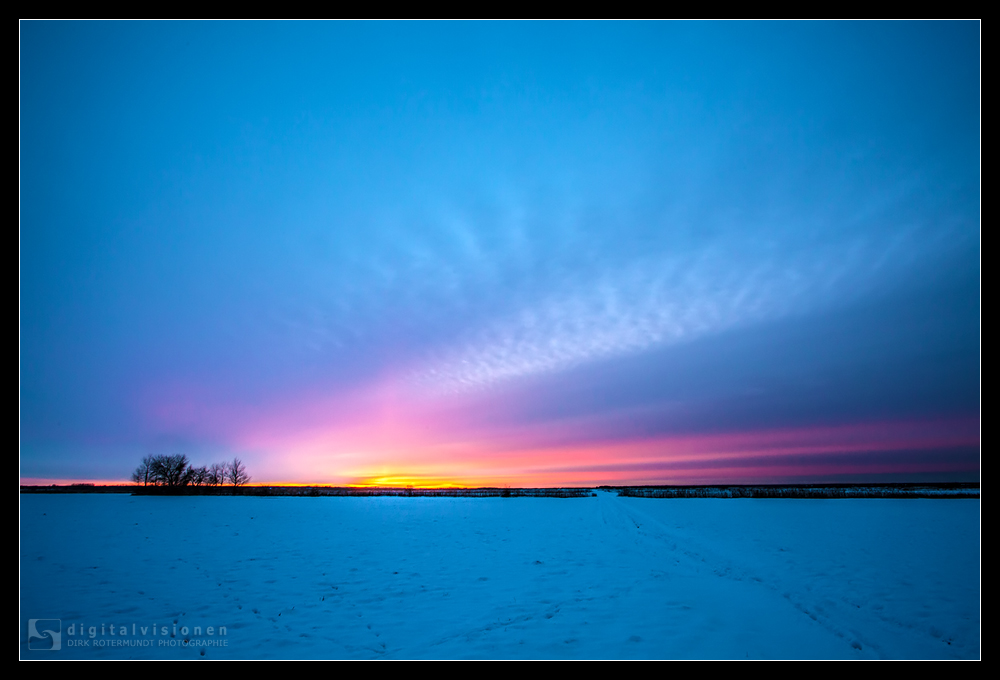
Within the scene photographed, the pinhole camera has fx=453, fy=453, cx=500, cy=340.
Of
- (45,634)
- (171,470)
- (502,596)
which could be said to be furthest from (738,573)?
(171,470)

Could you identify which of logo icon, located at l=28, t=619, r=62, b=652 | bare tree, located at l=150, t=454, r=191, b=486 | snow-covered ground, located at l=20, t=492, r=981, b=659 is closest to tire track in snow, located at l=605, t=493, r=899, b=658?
snow-covered ground, located at l=20, t=492, r=981, b=659

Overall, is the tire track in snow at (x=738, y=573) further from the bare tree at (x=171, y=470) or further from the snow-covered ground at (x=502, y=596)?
the bare tree at (x=171, y=470)

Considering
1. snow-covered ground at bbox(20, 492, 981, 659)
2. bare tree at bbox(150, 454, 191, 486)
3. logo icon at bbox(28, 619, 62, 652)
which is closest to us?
snow-covered ground at bbox(20, 492, 981, 659)

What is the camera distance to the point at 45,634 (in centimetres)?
825

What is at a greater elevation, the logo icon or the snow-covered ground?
the logo icon

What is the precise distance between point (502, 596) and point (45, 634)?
866 cm

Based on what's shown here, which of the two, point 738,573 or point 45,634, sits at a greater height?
point 45,634

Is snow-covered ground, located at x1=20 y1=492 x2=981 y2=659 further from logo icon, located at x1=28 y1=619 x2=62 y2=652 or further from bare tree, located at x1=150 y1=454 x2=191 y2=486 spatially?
bare tree, located at x1=150 y1=454 x2=191 y2=486

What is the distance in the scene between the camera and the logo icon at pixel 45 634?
25.6 ft

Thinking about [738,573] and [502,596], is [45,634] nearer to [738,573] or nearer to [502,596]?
[502,596]

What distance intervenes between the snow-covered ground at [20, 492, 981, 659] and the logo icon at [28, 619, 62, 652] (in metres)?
0.05

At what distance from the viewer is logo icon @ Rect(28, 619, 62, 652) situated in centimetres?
781
